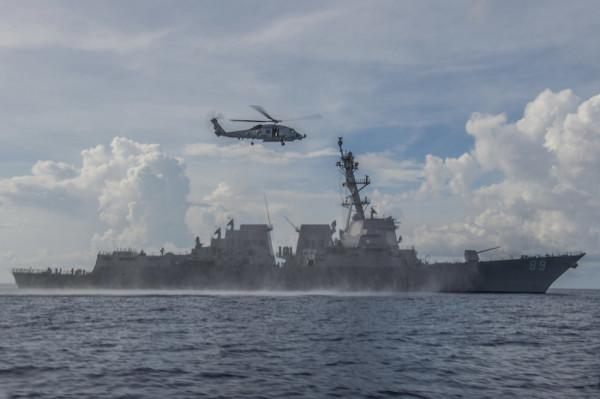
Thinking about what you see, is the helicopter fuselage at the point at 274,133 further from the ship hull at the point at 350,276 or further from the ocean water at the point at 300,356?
the ship hull at the point at 350,276

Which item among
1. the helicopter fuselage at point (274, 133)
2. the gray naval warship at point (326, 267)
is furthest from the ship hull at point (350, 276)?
the helicopter fuselage at point (274, 133)

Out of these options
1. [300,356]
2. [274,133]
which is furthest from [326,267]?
[300,356]

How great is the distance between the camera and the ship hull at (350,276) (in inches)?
1868

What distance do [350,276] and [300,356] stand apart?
3410cm

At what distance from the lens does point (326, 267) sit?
163ft

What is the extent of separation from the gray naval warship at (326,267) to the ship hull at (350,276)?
0.29 feet

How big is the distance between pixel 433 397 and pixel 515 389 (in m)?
2.15

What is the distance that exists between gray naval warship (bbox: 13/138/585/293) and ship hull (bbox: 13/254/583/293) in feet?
0.29

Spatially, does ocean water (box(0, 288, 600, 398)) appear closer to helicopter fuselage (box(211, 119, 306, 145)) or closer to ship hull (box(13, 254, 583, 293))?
helicopter fuselage (box(211, 119, 306, 145))

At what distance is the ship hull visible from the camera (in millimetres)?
47438

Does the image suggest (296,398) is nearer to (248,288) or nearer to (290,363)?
(290,363)

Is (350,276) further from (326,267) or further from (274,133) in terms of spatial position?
(274,133)

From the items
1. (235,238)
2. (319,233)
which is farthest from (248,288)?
(319,233)

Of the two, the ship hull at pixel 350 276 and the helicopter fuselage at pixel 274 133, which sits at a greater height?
the helicopter fuselage at pixel 274 133
